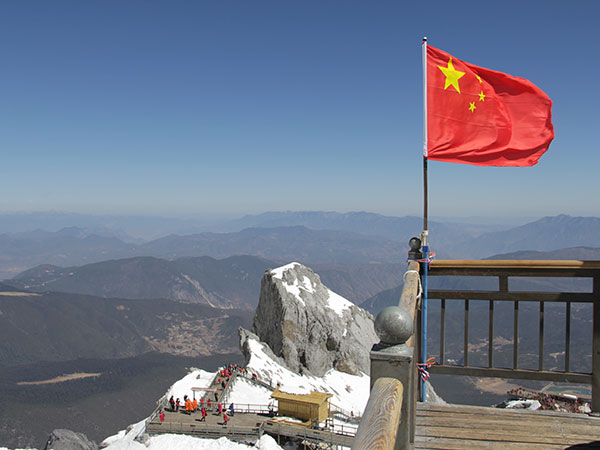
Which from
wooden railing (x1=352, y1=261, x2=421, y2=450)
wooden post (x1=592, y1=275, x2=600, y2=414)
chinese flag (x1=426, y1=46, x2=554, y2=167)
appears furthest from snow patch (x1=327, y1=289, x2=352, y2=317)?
wooden railing (x1=352, y1=261, x2=421, y2=450)

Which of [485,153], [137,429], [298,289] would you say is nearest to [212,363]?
[298,289]

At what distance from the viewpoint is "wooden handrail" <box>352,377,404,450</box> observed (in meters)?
2.70

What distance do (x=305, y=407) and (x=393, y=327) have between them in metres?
27.3

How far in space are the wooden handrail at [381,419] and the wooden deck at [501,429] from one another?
259cm

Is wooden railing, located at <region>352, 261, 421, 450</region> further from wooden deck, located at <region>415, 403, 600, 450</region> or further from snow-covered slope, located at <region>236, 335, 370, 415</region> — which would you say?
snow-covered slope, located at <region>236, 335, 370, 415</region>

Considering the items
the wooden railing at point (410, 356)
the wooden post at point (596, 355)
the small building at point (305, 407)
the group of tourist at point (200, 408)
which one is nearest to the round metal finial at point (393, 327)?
the wooden railing at point (410, 356)

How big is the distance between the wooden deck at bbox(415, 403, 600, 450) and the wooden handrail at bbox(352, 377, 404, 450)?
8.50ft

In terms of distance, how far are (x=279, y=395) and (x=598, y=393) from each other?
25.4 m

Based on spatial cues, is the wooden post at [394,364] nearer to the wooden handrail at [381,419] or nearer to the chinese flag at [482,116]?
the wooden handrail at [381,419]

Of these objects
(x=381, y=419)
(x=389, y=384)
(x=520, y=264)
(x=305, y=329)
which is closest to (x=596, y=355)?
(x=520, y=264)

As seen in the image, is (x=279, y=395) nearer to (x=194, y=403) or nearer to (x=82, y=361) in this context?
(x=194, y=403)

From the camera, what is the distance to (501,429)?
18.6 feet

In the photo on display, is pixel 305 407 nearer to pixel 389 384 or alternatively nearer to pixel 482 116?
pixel 482 116

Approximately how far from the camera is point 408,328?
11.6 ft
